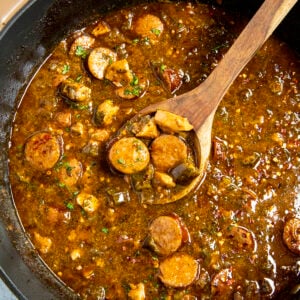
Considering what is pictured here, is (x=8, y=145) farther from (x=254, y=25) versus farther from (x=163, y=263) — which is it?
(x=254, y=25)

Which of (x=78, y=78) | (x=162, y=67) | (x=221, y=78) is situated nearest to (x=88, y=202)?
(x=78, y=78)

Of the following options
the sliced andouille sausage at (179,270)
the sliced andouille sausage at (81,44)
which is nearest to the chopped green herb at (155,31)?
the sliced andouille sausage at (81,44)

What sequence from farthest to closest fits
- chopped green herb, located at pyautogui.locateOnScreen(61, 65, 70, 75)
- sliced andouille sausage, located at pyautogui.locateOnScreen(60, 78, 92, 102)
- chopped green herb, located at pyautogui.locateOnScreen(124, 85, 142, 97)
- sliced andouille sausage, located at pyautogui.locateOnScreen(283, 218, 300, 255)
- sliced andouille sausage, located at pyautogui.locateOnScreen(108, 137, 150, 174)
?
1. chopped green herb, located at pyautogui.locateOnScreen(61, 65, 70, 75)
2. chopped green herb, located at pyautogui.locateOnScreen(124, 85, 142, 97)
3. sliced andouille sausage, located at pyautogui.locateOnScreen(60, 78, 92, 102)
4. sliced andouille sausage, located at pyautogui.locateOnScreen(283, 218, 300, 255)
5. sliced andouille sausage, located at pyautogui.locateOnScreen(108, 137, 150, 174)

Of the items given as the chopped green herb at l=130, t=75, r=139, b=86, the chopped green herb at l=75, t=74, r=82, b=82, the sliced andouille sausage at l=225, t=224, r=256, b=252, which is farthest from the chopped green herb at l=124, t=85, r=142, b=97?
the sliced andouille sausage at l=225, t=224, r=256, b=252

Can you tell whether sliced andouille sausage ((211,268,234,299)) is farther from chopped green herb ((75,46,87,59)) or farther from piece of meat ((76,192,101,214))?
chopped green herb ((75,46,87,59))

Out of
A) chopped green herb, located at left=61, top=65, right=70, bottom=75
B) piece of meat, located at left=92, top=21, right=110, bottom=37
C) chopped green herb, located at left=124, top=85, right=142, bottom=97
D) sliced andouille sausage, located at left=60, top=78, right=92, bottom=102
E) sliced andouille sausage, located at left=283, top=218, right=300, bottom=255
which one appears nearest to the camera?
sliced andouille sausage, located at left=283, top=218, right=300, bottom=255

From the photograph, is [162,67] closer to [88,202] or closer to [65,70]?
[65,70]
